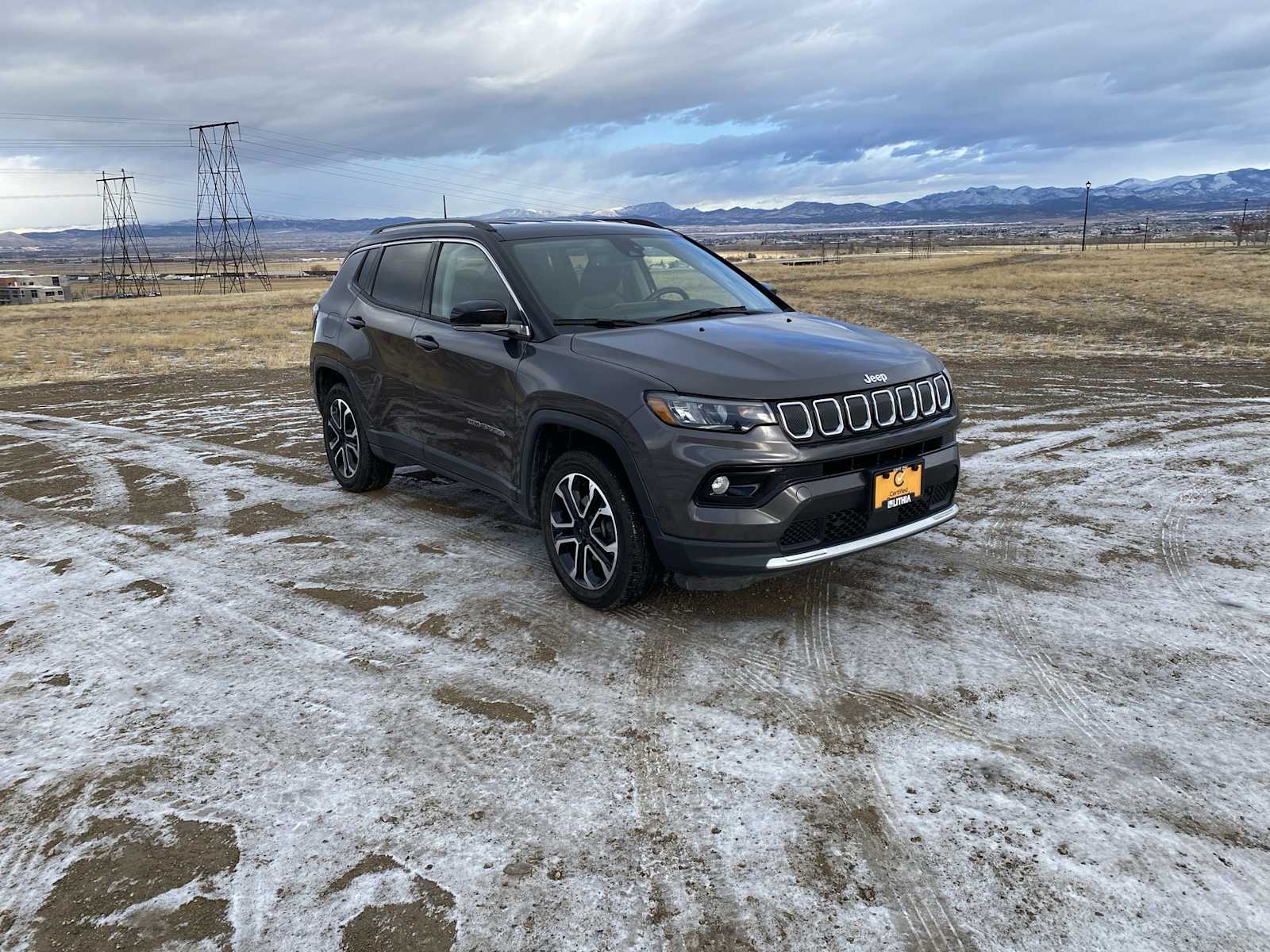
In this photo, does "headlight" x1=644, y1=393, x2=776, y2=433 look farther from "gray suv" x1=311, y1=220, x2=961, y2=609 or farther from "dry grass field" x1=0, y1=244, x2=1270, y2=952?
"dry grass field" x1=0, y1=244, x2=1270, y2=952

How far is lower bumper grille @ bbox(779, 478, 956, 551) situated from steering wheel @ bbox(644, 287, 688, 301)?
1.72 metres

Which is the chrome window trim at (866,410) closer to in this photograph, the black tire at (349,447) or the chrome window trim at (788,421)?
the chrome window trim at (788,421)

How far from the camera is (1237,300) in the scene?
1947cm

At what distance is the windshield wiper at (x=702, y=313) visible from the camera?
4770mm

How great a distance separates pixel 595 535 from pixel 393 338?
2263 mm

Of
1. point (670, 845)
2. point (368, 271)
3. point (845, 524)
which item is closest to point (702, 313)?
point (845, 524)

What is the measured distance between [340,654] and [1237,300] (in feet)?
70.5

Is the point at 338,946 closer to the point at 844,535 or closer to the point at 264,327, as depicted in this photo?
the point at 844,535

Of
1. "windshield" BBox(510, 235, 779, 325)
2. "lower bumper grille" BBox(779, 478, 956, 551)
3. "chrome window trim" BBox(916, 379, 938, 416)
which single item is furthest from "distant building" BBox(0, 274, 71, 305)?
"lower bumper grille" BBox(779, 478, 956, 551)

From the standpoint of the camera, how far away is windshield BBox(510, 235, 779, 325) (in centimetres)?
474

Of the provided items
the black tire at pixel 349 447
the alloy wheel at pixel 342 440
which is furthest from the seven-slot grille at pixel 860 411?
the alloy wheel at pixel 342 440

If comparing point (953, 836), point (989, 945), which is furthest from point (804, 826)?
point (989, 945)

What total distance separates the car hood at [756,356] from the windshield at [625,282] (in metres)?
0.25

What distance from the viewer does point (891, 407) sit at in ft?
13.4
